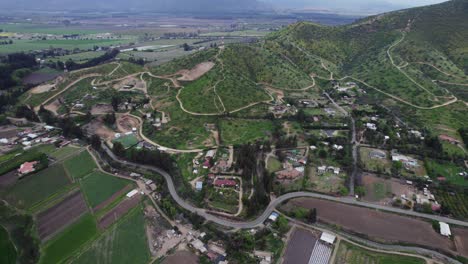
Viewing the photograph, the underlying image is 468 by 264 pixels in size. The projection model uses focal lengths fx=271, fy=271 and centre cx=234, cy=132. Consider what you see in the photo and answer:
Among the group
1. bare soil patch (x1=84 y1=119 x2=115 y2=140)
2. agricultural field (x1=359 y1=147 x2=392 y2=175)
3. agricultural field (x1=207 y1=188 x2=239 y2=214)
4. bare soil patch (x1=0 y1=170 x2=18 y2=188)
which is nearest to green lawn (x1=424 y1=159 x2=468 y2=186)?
agricultural field (x1=359 y1=147 x2=392 y2=175)

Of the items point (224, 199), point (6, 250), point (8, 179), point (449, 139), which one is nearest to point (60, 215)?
point (6, 250)

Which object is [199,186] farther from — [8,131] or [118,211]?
[8,131]

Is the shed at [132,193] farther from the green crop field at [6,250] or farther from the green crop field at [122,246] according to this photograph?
the green crop field at [6,250]

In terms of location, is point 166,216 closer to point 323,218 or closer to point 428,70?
point 323,218

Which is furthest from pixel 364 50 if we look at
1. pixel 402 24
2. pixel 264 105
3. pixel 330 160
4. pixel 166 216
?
pixel 166 216

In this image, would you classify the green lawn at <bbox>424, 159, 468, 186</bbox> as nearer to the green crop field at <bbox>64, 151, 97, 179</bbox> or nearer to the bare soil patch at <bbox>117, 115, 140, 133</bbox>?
the bare soil patch at <bbox>117, 115, 140, 133</bbox>

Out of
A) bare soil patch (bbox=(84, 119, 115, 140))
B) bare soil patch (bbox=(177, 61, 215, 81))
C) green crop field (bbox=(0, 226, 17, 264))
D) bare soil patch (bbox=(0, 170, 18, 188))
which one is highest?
bare soil patch (bbox=(177, 61, 215, 81))
